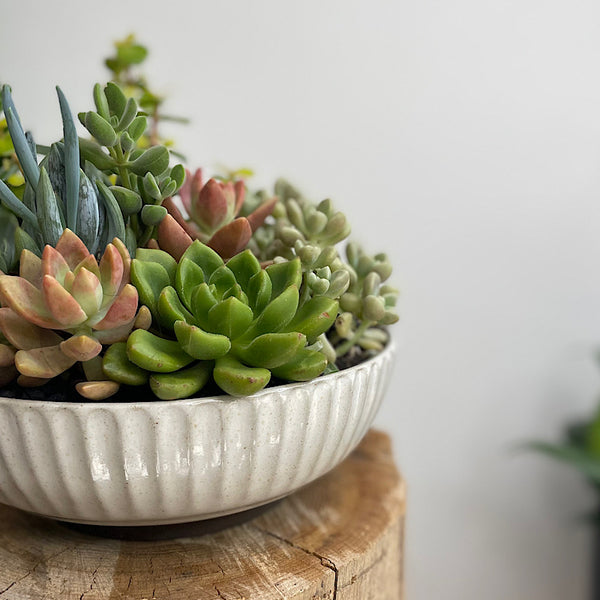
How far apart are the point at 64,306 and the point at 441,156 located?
909 millimetres

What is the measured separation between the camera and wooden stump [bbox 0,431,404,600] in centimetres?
44

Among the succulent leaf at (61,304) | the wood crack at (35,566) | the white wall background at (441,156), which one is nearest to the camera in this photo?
the succulent leaf at (61,304)

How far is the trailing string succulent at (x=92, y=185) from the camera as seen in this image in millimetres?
393

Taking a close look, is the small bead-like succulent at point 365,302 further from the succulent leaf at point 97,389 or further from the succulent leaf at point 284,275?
the succulent leaf at point 97,389

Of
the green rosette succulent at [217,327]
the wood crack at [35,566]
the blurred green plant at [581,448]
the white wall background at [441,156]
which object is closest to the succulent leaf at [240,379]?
the green rosette succulent at [217,327]

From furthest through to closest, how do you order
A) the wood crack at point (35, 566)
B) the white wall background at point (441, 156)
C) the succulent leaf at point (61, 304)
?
1. the white wall background at point (441, 156)
2. the wood crack at point (35, 566)
3. the succulent leaf at point (61, 304)

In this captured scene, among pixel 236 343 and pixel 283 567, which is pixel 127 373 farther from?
pixel 283 567

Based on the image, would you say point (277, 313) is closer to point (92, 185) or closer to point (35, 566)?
point (92, 185)

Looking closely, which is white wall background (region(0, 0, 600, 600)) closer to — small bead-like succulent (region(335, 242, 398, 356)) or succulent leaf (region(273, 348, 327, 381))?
small bead-like succulent (region(335, 242, 398, 356))

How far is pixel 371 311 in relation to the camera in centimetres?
48

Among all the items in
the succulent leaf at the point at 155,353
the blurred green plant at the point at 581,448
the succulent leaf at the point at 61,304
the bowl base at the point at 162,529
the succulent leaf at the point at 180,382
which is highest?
the succulent leaf at the point at 61,304

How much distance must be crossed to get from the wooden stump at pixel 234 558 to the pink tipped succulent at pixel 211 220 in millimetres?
225

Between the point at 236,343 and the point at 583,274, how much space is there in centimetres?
101

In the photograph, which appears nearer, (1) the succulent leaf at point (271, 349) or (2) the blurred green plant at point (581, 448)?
(1) the succulent leaf at point (271, 349)
